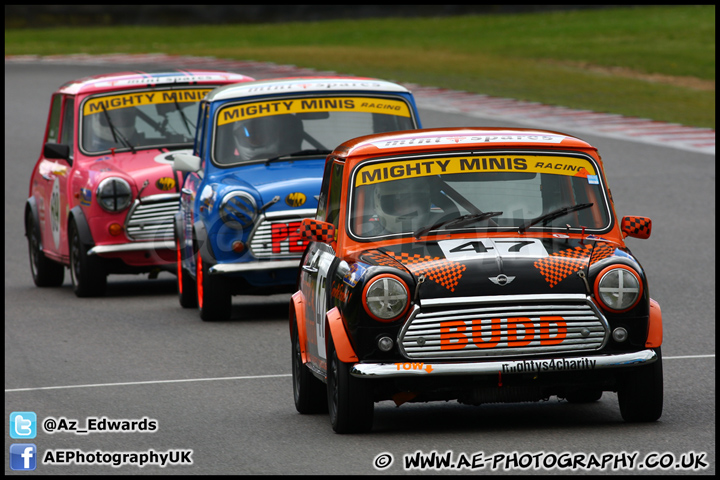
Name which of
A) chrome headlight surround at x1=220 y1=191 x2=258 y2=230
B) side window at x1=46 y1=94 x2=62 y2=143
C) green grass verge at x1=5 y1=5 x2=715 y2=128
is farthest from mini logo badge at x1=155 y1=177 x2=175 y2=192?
green grass verge at x1=5 y1=5 x2=715 y2=128

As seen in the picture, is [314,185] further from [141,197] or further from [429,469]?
[429,469]

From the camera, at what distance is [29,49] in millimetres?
48281

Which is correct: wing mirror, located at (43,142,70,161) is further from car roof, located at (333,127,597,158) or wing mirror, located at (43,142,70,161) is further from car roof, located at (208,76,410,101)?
car roof, located at (333,127,597,158)

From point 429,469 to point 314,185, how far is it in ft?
18.8

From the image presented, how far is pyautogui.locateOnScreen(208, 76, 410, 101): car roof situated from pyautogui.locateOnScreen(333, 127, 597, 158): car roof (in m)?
4.70

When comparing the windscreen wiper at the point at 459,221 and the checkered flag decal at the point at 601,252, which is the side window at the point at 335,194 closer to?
the windscreen wiper at the point at 459,221

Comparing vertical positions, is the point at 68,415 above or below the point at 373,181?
below

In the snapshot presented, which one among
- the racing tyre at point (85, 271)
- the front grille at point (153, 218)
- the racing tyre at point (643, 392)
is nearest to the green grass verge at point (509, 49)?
the front grille at point (153, 218)

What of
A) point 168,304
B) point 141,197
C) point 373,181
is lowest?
point 168,304

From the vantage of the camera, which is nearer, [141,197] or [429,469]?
[429,469]

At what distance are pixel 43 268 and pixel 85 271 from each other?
163 cm

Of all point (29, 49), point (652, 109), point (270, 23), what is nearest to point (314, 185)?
point (652, 109)

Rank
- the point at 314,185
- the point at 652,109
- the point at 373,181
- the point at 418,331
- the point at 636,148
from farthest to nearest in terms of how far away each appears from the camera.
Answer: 1. the point at 652,109
2. the point at 636,148
3. the point at 314,185
4. the point at 373,181
5. the point at 418,331

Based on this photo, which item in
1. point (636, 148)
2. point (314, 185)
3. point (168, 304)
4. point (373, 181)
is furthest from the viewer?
point (636, 148)
